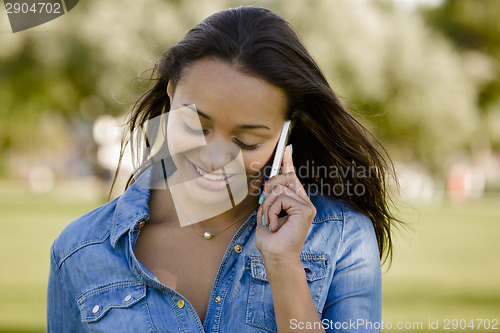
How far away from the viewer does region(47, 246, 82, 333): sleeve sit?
2469 mm

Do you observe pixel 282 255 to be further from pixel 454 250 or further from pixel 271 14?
pixel 454 250

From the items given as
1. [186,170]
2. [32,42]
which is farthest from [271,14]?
[32,42]

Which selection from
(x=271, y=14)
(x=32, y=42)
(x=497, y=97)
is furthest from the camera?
(x=497, y=97)

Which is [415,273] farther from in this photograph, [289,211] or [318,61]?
[289,211]

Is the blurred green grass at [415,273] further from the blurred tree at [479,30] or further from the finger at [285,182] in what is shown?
the blurred tree at [479,30]

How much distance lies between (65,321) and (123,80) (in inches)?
634

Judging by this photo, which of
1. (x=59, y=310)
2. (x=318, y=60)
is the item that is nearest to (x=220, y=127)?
(x=59, y=310)

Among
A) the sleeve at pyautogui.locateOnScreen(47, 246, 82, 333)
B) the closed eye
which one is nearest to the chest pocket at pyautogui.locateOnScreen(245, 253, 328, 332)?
the closed eye

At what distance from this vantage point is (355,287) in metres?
2.33

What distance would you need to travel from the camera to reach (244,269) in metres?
2.45

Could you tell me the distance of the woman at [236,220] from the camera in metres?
2.34

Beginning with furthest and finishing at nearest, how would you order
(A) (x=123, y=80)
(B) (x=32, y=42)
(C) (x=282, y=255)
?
(B) (x=32, y=42) → (A) (x=123, y=80) → (C) (x=282, y=255)

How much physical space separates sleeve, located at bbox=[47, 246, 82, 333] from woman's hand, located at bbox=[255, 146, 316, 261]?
816mm

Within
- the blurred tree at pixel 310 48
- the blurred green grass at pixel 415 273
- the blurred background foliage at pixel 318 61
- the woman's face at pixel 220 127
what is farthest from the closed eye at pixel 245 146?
the blurred tree at pixel 310 48
